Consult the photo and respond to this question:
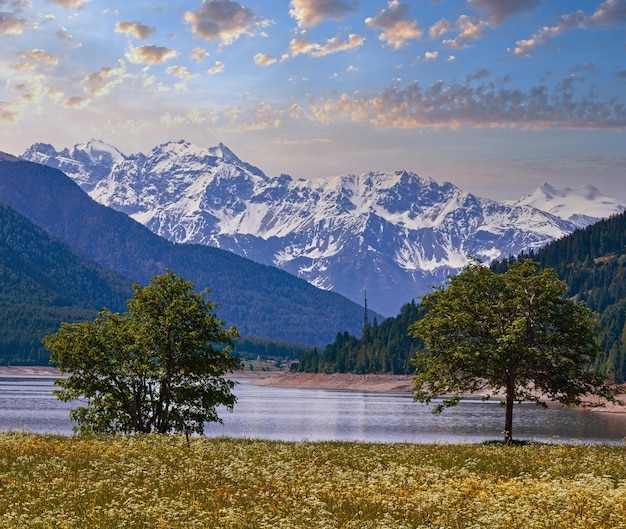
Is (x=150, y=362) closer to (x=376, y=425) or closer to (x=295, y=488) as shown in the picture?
(x=295, y=488)

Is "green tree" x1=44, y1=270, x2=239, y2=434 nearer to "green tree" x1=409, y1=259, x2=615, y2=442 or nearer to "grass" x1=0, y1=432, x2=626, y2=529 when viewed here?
"green tree" x1=409, y1=259, x2=615, y2=442

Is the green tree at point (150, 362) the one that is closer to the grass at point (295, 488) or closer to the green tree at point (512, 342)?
the green tree at point (512, 342)

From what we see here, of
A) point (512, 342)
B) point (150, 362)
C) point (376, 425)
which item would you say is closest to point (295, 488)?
point (150, 362)

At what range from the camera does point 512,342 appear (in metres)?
52.2

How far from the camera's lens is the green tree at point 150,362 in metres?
52.6

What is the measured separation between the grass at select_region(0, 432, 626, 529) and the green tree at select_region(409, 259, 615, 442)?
17.0 m

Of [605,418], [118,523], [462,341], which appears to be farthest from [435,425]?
[118,523]

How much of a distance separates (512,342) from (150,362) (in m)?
20.6

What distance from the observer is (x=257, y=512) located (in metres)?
21.8

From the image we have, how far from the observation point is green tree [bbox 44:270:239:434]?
52.6 meters

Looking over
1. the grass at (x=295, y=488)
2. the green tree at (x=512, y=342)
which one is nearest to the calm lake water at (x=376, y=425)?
the green tree at (x=512, y=342)

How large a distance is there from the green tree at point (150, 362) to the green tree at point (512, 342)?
487 inches

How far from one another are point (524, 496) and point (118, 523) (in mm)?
10489

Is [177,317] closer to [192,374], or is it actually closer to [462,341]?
[192,374]
